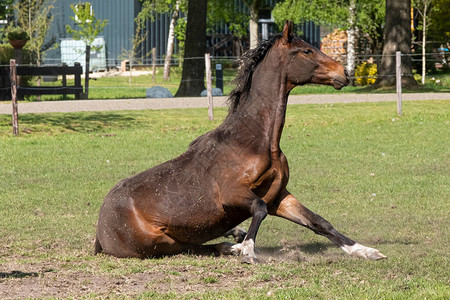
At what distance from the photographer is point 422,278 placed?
614cm

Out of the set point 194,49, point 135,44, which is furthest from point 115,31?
point 194,49

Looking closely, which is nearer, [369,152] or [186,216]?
[186,216]

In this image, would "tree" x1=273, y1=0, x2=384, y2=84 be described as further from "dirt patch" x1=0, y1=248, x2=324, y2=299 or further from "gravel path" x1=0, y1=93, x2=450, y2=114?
"dirt patch" x1=0, y1=248, x2=324, y2=299

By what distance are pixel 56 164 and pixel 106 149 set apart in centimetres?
214

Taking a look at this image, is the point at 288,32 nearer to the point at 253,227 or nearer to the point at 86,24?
the point at 253,227

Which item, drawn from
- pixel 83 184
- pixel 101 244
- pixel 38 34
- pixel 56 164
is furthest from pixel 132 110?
pixel 38 34

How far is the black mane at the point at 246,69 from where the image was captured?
743cm

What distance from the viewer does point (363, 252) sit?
707cm

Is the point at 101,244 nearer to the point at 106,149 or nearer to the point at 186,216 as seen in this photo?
the point at 186,216

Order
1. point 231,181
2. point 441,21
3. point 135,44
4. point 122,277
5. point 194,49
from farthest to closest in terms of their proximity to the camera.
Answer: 1. point 135,44
2. point 441,21
3. point 194,49
4. point 231,181
5. point 122,277

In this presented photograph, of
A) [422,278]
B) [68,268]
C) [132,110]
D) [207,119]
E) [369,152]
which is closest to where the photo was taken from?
[422,278]

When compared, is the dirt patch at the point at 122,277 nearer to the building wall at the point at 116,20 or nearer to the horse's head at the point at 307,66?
the horse's head at the point at 307,66

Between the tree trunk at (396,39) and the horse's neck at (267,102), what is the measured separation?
22205 millimetres

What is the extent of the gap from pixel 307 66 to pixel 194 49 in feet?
73.8
